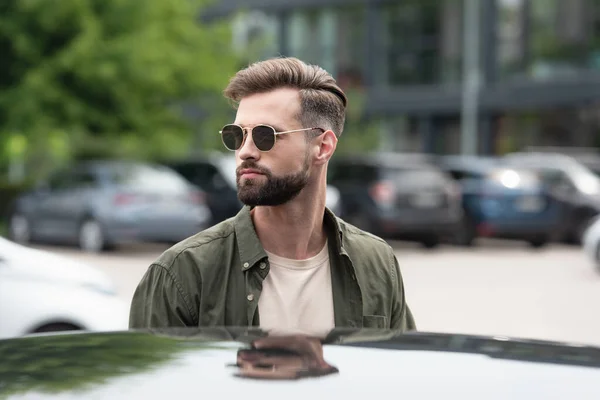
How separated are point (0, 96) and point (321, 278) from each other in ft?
64.4

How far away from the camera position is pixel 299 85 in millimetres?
2988

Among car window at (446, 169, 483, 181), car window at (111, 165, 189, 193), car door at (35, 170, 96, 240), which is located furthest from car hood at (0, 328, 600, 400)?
car window at (446, 169, 483, 181)

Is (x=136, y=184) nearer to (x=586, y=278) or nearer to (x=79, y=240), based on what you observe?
(x=79, y=240)

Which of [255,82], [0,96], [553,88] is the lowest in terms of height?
[255,82]

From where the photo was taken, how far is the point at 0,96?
71.5 feet

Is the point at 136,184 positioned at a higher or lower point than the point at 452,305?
higher

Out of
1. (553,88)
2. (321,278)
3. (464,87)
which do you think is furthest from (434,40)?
(321,278)

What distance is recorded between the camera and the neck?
3021mm

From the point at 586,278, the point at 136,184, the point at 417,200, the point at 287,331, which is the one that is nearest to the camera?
the point at 287,331

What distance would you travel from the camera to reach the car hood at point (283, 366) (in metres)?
2.04

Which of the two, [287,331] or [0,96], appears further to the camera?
[0,96]

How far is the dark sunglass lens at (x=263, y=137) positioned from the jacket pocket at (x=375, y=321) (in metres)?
0.48

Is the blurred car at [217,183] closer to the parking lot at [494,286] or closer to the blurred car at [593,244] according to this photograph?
the parking lot at [494,286]

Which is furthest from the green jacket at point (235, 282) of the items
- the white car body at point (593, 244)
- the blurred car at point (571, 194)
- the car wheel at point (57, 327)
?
the blurred car at point (571, 194)
